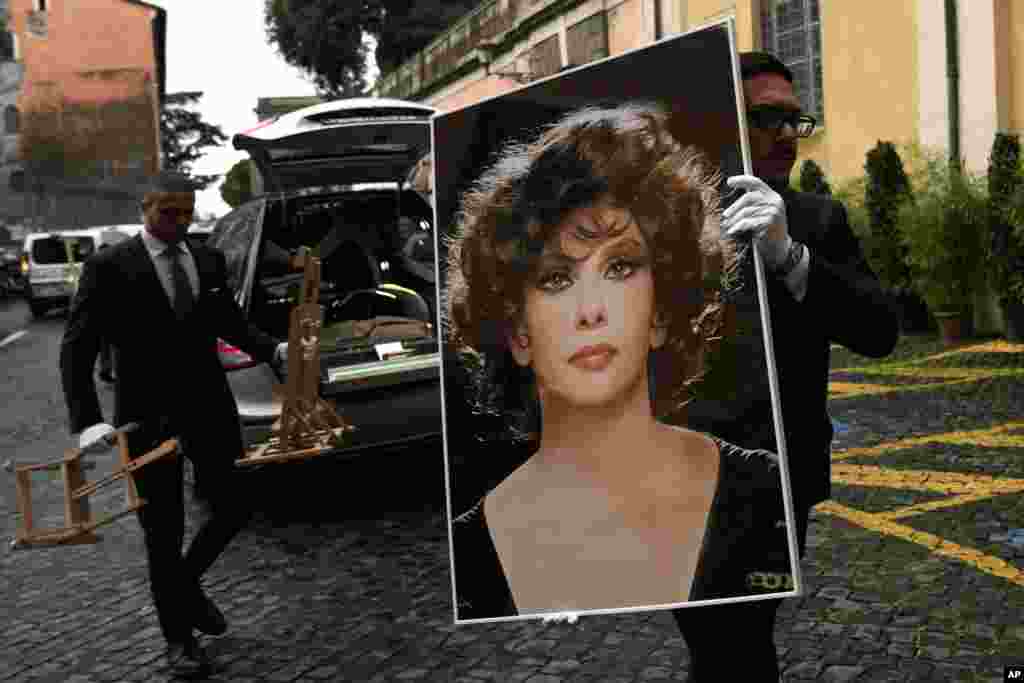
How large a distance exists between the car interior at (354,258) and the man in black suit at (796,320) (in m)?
5.17

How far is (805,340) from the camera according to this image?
8.33 ft

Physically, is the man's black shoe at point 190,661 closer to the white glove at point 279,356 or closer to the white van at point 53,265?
the white glove at point 279,356

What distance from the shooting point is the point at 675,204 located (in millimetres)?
2424

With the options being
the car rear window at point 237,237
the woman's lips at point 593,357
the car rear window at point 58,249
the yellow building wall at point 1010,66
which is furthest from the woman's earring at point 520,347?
the car rear window at point 58,249

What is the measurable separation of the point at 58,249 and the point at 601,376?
27477mm

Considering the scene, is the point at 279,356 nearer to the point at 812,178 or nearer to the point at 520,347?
the point at 520,347

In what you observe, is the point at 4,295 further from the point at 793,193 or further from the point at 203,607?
the point at 793,193

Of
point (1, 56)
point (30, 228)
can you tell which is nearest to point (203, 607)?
point (30, 228)

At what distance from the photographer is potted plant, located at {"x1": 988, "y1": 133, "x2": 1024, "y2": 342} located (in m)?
10.1

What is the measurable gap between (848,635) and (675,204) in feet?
7.51

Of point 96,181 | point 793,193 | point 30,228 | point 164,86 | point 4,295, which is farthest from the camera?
point 164,86

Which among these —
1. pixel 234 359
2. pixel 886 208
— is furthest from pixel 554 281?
pixel 886 208

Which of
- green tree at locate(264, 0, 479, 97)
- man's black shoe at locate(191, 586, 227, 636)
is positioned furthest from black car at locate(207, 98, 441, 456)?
green tree at locate(264, 0, 479, 97)

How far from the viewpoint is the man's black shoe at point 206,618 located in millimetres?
4434
